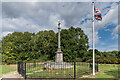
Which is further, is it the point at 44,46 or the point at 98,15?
Answer: the point at 44,46

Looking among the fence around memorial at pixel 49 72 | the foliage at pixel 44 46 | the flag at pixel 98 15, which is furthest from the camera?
the foliage at pixel 44 46

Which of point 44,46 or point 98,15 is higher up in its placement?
point 98,15

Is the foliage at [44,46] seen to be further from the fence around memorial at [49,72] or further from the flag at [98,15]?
the flag at [98,15]

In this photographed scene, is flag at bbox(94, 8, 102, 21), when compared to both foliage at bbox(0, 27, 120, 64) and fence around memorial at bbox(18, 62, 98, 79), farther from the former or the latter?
foliage at bbox(0, 27, 120, 64)

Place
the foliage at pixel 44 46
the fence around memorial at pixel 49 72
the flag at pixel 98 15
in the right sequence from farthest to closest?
the foliage at pixel 44 46
the flag at pixel 98 15
the fence around memorial at pixel 49 72

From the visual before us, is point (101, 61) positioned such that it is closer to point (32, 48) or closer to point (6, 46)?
point (32, 48)

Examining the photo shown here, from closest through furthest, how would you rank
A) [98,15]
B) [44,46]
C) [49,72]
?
[98,15] < [49,72] < [44,46]

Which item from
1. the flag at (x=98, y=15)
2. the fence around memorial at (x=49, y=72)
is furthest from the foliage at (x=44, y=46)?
the flag at (x=98, y=15)

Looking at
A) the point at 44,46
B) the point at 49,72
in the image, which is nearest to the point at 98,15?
the point at 49,72

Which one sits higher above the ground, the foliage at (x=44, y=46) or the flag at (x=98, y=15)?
the flag at (x=98, y=15)

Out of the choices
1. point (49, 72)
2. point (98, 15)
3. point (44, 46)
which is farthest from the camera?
point (44, 46)

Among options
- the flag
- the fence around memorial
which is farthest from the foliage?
the flag

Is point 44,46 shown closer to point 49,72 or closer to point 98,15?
point 49,72

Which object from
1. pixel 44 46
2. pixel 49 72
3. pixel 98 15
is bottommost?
pixel 49 72
